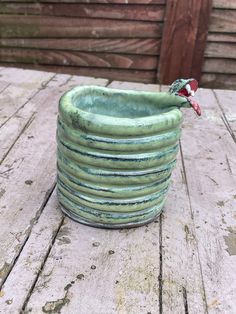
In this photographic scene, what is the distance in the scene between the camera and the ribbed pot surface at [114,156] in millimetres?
775

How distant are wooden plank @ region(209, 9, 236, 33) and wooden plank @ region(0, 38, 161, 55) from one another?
1.01 ft

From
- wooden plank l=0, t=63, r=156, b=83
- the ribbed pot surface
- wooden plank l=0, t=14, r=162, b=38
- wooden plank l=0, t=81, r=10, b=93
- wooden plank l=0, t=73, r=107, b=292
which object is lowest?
wooden plank l=0, t=63, r=156, b=83

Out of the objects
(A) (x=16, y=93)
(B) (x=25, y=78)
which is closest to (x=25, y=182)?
(A) (x=16, y=93)

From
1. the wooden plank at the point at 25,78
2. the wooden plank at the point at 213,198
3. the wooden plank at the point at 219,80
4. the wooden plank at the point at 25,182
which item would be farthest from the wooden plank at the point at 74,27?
the wooden plank at the point at 25,182

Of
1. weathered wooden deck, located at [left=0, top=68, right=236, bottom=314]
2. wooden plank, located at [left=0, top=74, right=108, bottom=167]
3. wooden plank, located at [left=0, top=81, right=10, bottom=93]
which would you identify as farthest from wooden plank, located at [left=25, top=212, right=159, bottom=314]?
wooden plank, located at [left=0, top=81, right=10, bottom=93]

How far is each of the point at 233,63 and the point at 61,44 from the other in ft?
3.25

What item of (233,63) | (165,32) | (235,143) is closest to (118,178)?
(235,143)

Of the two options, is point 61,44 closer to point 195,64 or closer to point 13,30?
point 13,30

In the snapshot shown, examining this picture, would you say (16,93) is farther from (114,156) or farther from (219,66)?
(219,66)

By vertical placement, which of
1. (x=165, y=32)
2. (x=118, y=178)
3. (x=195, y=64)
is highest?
(x=118, y=178)

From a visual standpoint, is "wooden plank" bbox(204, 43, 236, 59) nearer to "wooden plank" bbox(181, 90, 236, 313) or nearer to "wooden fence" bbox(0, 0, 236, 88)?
"wooden fence" bbox(0, 0, 236, 88)

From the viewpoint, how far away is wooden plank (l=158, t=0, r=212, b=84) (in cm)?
247

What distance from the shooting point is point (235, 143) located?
1327 mm

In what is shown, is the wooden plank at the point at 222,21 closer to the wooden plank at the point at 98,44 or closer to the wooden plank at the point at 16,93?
the wooden plank at the point at 98,44
